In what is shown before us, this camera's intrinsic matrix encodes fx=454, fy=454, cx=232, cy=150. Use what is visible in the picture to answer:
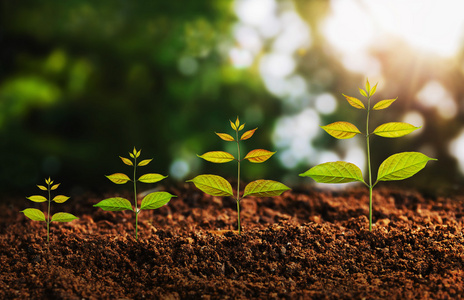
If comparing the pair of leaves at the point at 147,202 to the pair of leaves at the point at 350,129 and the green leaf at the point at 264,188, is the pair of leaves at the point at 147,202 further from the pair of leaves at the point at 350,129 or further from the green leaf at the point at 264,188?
the pair of leaves at the point at 350,129

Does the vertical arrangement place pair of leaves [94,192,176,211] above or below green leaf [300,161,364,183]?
below

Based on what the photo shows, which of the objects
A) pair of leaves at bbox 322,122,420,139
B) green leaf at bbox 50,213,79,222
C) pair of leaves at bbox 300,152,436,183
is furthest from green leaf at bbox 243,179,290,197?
green leaf at bbox 50,213,79,222

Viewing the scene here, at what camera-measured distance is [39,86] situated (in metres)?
3.15

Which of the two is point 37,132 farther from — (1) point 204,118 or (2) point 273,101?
(2) point 273,101

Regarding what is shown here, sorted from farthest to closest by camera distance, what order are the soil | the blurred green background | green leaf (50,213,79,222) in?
the blurred green background, green leaf (50,213,79,222), the soil

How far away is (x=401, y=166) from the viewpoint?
1.80 meters

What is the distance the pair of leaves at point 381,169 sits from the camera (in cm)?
176

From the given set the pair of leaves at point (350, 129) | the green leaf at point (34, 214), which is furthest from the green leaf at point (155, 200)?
the pair of leaves at point (350, 129)

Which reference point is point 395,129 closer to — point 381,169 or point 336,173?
point 381,169

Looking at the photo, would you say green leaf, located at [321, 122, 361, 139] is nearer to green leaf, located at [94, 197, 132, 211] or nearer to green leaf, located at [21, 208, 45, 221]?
green leaf, located at [94, 197, 132, 211]

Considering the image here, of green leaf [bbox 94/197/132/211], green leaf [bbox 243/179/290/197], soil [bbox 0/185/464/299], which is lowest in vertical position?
soil [bbox 0/185/464/299]

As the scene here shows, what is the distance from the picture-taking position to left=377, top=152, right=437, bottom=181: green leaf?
1.79 metres

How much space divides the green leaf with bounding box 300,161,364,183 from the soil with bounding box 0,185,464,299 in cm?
24

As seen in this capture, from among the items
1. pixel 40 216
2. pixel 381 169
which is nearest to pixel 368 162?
pixel 381 169
